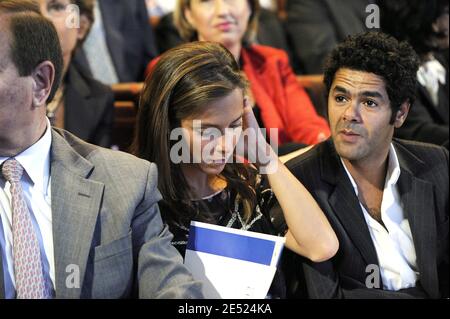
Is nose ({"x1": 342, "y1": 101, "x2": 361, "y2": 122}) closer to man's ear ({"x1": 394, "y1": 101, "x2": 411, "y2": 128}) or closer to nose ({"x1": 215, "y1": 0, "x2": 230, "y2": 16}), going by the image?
man's ear ({"x1": 394, "y1": 101, "x2": 411, "y2": 128})

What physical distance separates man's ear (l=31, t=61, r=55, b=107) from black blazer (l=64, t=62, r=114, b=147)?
0.91 m

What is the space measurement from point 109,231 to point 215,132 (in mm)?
366

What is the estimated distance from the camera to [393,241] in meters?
1.85

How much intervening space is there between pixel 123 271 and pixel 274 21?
209 centimetres

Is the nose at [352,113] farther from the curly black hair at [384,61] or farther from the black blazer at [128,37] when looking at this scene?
the black blazer at [128,37]

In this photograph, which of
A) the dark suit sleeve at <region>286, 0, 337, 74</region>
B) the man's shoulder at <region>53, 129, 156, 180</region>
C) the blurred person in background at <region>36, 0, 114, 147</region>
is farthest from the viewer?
the dark suit sleeve at <region>286, 0, 337, 74</region>

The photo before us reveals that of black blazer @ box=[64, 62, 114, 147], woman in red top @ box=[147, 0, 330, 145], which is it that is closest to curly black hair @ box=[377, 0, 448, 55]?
woman in red top @ box=[147, 0, 330, 145]

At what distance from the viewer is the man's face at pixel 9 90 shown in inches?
52.9

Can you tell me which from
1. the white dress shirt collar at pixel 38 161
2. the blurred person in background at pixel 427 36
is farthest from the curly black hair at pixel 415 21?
the white dress shirt collar at pixel 38 161

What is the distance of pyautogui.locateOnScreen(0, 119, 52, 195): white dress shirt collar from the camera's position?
1.39 metres

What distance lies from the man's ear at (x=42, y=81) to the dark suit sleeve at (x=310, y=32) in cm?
191
